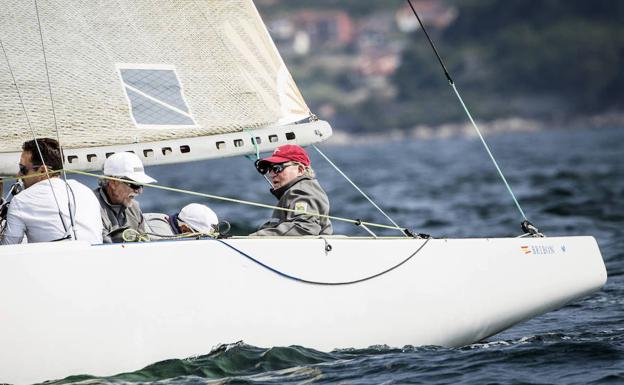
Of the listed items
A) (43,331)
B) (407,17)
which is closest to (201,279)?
(43,331)

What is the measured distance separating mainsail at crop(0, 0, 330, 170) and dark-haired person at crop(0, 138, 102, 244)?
0.68 m

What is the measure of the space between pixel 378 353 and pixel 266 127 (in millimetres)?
1378

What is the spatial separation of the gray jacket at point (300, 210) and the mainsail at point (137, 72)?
643mm

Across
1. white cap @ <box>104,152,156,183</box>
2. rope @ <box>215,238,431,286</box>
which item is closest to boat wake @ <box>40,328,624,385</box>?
rope @ <box>215,238,431,286</box>

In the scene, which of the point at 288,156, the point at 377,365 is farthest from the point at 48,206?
the point at 377,365

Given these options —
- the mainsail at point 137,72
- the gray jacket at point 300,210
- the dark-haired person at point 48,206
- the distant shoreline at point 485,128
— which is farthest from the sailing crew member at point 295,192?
the distant shoreline at point 485,128

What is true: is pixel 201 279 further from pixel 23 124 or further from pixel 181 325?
pixel 23 124

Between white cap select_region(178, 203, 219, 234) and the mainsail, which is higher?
the mainsail

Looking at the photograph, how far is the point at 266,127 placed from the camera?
6.55 metres

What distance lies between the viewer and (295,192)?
6.00 meters

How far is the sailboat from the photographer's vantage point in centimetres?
502

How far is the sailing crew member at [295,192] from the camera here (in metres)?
5.94

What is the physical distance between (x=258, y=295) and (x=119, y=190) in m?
0.82

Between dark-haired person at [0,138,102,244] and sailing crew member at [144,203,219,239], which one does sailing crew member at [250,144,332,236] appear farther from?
dark-haired person at [0,138,102,244]
